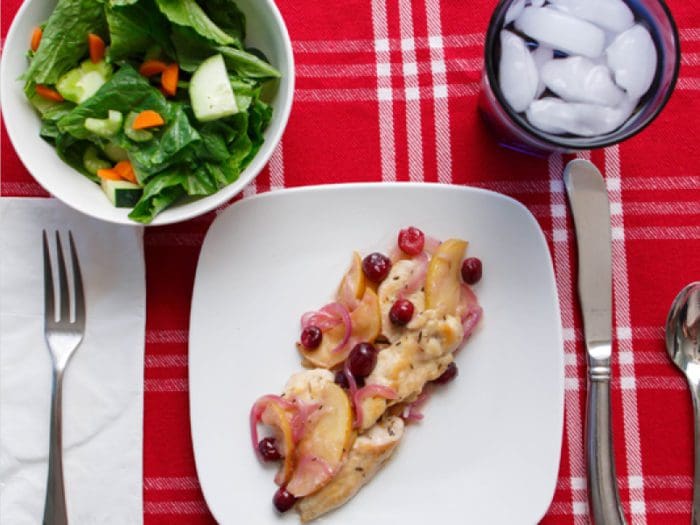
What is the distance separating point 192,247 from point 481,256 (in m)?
0.59

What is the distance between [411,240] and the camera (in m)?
1.53

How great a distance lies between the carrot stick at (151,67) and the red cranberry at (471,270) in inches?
26.7

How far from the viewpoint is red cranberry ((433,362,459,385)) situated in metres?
1.52

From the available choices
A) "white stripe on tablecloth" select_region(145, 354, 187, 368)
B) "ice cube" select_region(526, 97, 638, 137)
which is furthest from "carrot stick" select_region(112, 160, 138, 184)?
"ice cube" select_region(526, 97, 638, 137)

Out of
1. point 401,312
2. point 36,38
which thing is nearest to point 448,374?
point 401,312

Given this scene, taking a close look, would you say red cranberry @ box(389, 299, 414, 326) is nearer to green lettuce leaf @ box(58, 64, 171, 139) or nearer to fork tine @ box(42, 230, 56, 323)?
green lettuce leaf @ box(58, 64, 171, 139)

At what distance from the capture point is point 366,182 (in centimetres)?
158

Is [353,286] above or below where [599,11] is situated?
below

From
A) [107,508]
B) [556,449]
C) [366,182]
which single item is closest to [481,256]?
[366,182]

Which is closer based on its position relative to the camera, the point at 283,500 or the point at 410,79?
the point at 283,500

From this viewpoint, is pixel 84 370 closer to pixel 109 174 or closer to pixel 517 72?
pixel 109 174

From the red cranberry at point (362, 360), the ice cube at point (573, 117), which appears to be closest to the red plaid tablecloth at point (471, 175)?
the ice cube at point (573, 117)

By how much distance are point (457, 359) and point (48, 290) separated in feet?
2.74

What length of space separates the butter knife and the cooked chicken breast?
16.0 inches
